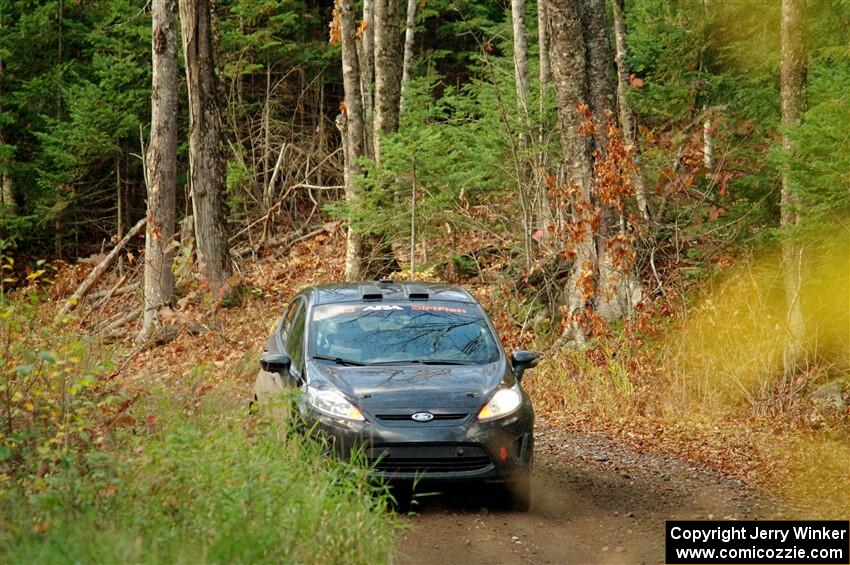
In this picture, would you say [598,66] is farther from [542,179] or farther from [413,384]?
[413,384]

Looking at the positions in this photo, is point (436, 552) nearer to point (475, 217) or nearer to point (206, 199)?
point (475, 217)

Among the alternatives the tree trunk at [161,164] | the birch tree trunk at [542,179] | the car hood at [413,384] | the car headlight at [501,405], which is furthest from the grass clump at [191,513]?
the tree trunk at [161,164]

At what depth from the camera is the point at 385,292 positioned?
35.2ft

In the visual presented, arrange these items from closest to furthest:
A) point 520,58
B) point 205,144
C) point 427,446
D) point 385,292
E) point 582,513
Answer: point 427,446
point 582,513
point 385,292
point 520,58
point 205,144

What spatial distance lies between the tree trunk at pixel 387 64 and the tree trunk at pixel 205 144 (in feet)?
10.6

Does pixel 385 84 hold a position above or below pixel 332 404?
above

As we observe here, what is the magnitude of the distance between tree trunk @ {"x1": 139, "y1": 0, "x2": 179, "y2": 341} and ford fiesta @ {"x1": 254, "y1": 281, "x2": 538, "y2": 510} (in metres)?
10.5

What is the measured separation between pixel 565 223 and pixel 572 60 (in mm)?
2371

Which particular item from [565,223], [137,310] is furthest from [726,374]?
[137,310]

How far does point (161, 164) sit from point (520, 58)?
23.3 ft

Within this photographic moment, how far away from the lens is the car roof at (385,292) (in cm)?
1056

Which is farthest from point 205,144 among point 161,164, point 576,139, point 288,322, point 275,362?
point 275,362

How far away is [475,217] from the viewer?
19.5 m

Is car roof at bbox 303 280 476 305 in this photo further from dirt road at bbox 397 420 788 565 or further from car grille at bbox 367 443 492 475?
car grille at bbox 367 443 492 475
